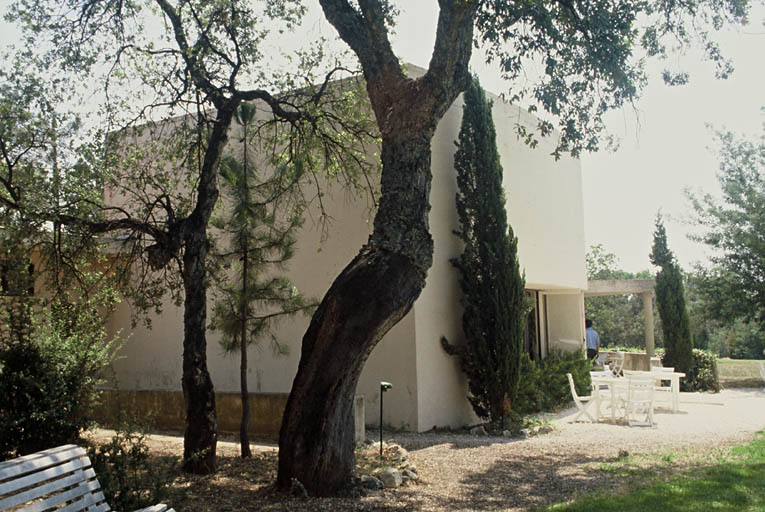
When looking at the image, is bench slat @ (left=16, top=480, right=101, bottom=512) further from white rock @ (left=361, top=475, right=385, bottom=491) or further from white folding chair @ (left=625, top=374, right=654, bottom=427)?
white folding chair @ (left=625, top=374, right=654, bottom=427)

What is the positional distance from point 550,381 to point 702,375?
7211 millimetres

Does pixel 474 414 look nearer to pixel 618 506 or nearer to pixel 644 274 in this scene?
pixel 618 506

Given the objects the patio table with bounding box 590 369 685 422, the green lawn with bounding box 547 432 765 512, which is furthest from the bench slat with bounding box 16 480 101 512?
the patio table with bounding box 590 369 685 422

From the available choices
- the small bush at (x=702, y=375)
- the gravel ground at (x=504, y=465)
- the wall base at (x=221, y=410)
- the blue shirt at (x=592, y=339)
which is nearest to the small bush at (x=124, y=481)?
the gravel ground at (x=504, y=465)

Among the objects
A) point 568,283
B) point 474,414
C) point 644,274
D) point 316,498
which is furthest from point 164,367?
point 644,274

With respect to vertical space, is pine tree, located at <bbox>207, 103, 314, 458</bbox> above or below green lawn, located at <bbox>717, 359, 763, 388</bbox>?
above

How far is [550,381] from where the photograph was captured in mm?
13938

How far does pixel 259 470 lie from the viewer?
7.38 meters

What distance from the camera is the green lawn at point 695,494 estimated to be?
5539mm

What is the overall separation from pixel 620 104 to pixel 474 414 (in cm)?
602

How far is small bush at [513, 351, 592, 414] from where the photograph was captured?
12266 mm

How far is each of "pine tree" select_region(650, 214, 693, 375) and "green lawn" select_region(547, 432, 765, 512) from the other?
1205 cm

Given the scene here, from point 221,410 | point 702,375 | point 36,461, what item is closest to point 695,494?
point 36,461

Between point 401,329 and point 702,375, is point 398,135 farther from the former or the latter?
point 702,375
